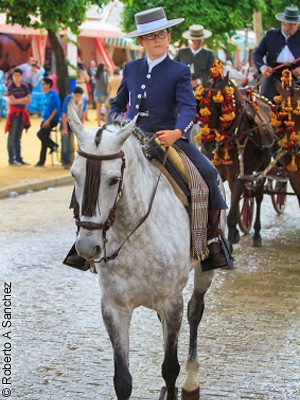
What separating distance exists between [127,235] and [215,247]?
1148mm

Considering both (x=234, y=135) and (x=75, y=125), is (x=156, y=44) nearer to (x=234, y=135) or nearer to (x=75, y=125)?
(x=75, y=125)

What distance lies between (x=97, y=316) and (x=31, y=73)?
21951 mm

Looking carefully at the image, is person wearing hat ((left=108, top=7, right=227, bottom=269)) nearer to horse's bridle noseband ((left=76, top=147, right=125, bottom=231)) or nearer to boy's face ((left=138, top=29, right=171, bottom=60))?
boy's face ((left=138, top=29, right=171, bottom=60))

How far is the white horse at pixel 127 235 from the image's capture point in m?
3.56

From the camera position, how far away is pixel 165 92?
4.58 m

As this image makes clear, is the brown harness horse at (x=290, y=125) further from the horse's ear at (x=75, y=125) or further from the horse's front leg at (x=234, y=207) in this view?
the horse's ear at (x=75, y=125)

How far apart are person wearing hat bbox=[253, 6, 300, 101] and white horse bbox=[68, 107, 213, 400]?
564 cm

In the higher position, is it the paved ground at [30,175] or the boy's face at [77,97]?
the boy's face at [77,97]

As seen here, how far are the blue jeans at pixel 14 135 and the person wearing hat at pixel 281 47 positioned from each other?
7.96 m

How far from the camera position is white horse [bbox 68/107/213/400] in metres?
3.56

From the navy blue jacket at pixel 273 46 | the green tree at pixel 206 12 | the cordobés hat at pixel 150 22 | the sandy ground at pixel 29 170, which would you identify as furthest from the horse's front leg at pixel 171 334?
the green tree at pixel 206 12

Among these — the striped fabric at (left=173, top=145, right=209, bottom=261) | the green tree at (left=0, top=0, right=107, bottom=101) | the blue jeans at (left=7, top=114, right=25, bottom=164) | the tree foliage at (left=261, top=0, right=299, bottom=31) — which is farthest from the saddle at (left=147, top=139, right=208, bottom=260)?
the tree foliage at (left=261, top=0, right=299, bottom=31)

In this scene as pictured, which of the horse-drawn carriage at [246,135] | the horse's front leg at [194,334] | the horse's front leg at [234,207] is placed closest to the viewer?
the horse's front leg at [194,334]

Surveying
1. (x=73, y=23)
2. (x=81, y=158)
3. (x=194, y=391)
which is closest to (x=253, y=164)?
(x=194, y=391)
